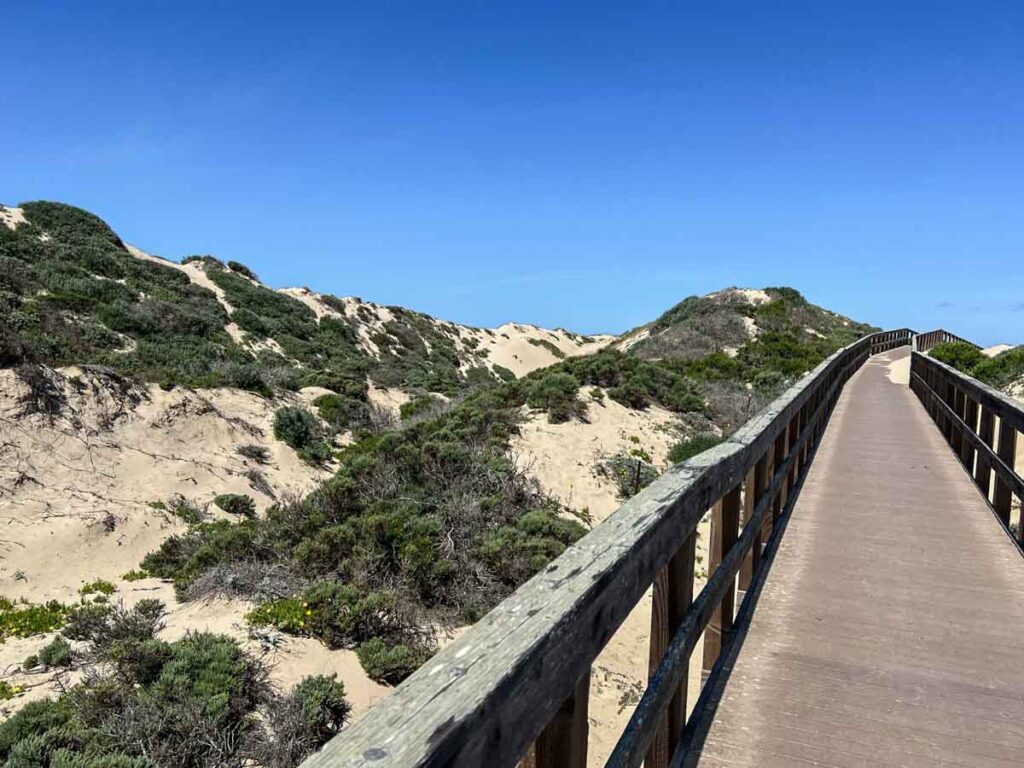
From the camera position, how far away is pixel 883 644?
373cm

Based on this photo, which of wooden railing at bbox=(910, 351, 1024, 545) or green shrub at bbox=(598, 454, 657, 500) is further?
green shrub at bbox=(598, 454, 657, 500)

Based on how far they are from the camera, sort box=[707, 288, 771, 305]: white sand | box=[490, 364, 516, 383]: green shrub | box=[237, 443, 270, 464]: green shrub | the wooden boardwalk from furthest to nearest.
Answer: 1. box=[707, 288, 771, 305]: white sand
2. box=[490, 364, 516, 383]: green shrub
3. box=[237, 443, 270, 464]: green shrub
4. the wooden boardwalk

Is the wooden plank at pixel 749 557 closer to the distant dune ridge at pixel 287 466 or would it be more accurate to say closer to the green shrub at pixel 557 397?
the distant dune ridge at pixel 287 466

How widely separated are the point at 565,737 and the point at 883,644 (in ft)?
Result: 9.73

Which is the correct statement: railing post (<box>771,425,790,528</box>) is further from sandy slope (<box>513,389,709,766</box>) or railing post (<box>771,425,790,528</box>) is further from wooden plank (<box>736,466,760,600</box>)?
sandy slope (<box>513,389,709,766</box>)

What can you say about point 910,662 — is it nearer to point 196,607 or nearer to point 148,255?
point 196,607

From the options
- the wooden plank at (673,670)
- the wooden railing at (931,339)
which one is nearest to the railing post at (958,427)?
the wooden plank at (673,670)

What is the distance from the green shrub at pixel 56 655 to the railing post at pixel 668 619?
5599 mm

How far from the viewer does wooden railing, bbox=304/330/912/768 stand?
106 centimetres

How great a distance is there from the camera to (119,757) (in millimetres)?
4266

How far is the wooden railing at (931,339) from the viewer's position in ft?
103

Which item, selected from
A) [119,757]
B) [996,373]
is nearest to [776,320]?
[996,373]

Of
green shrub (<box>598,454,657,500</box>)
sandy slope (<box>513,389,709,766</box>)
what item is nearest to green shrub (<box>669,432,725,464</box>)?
sandy slope (<box>513,389,709,766</box>)

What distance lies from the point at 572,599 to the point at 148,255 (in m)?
37.6
